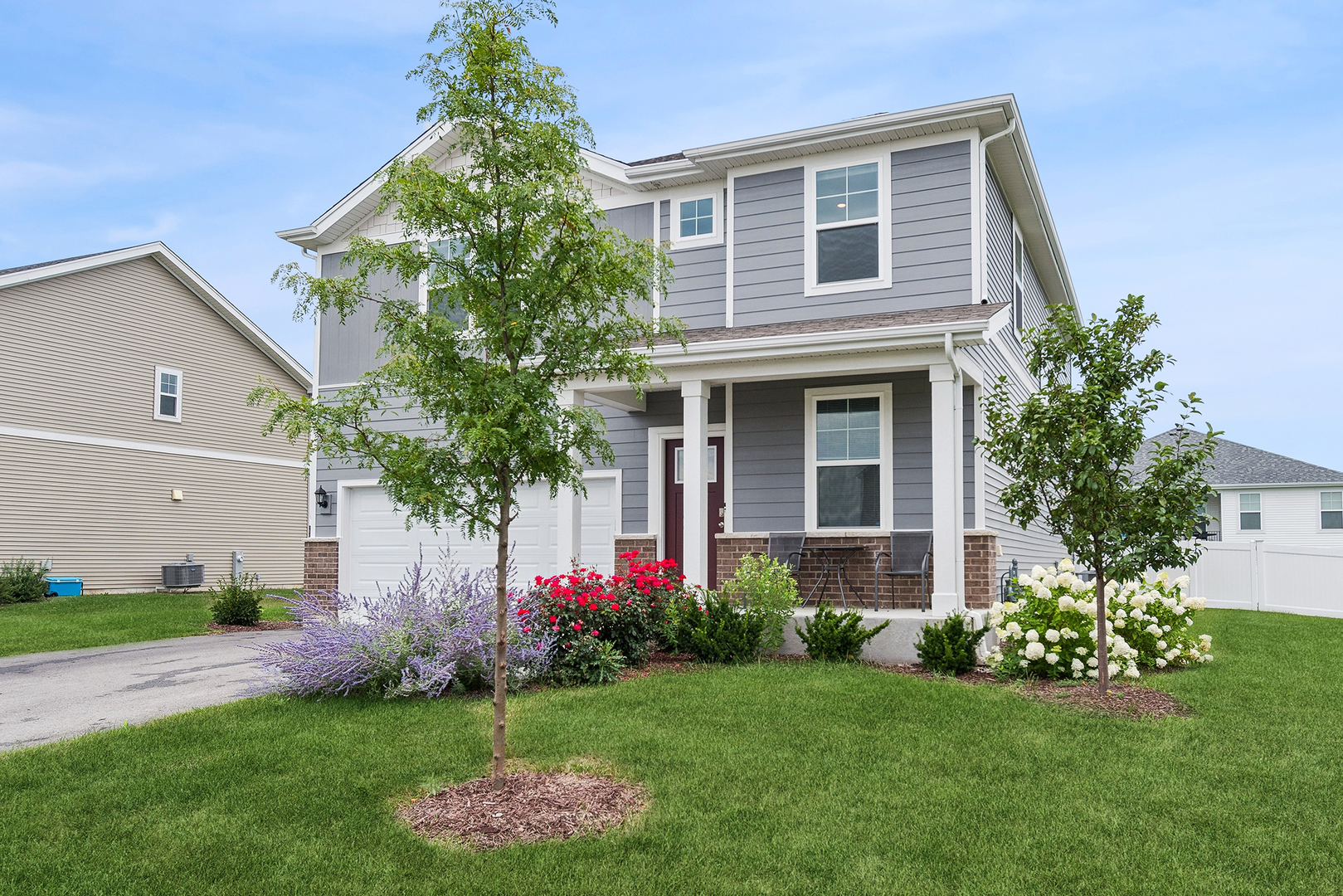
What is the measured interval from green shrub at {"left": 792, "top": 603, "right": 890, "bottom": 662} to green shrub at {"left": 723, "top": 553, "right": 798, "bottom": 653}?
27 cm

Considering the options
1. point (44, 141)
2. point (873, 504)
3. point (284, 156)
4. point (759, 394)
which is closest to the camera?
point (873, 504)

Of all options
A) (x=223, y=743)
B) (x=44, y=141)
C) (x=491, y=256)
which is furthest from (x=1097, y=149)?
(x=44, y=141)

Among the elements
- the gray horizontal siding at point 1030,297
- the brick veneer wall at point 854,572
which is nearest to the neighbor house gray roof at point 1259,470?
the gray horizontal siding at point 1030,297

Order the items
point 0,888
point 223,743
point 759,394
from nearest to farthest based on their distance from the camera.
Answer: point 0,888
point 223,743
point 759,394

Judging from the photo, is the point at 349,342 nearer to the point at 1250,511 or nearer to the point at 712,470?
the point at 712,470

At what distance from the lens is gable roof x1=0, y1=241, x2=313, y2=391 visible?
1761cm

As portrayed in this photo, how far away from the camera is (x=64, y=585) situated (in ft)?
58.3

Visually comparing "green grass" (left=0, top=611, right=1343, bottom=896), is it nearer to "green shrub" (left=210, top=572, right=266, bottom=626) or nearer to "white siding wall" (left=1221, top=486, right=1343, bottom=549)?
"green shrub" (left=210, top=572, right=266, bottom=626)

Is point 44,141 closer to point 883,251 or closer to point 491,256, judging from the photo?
point 883,251

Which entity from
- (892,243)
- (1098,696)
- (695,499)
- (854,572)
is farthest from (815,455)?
(1098,696)

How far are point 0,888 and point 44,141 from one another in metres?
22.9

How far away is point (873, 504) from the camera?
35.0 feet

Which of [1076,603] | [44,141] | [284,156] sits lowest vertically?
[1076,603]

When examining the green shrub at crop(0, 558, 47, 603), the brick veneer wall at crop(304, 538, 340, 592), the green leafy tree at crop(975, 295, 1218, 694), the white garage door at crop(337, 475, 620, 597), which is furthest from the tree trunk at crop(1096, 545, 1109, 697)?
the green shrub at crop(0, 558, 47, 603)
